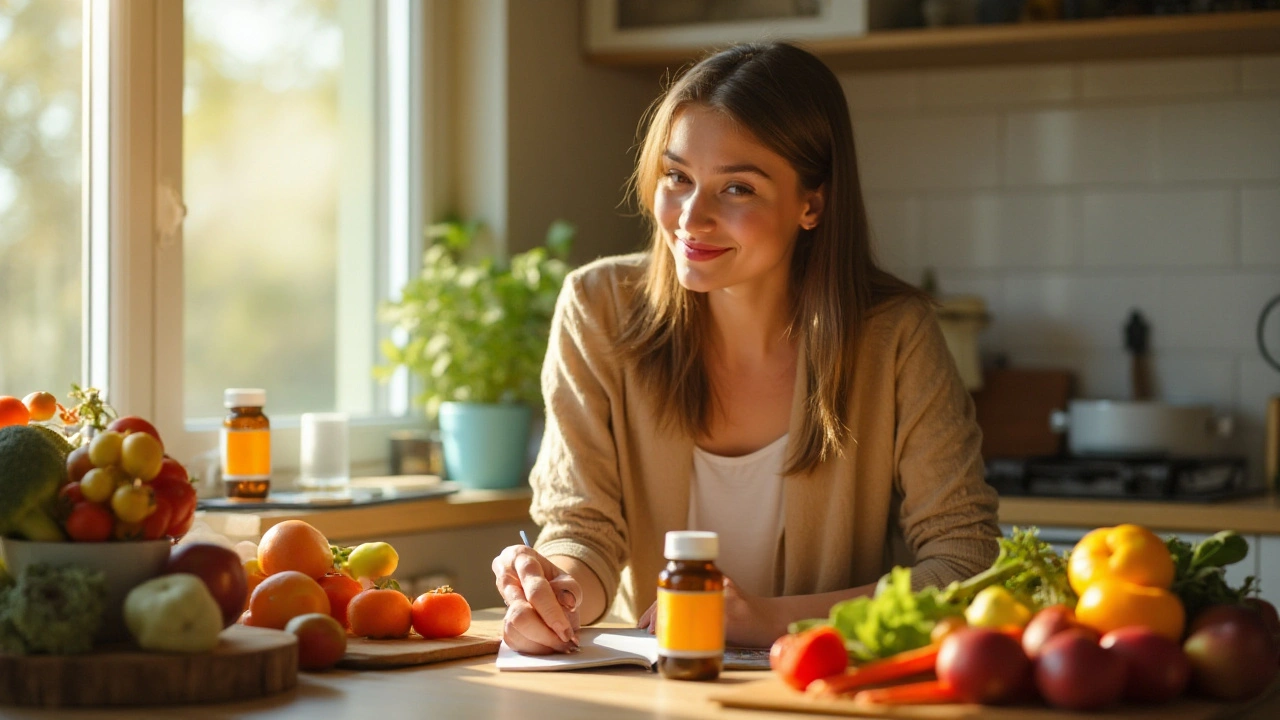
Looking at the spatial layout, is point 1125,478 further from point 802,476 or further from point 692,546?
point 692,546

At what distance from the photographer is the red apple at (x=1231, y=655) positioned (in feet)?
3.96

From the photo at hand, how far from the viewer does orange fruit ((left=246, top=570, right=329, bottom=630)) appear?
1408 mm

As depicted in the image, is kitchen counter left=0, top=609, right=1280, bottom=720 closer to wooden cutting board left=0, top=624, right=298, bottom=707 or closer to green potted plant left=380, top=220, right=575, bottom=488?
wooden cutting board left=0, top=624, right=298, bottom=707

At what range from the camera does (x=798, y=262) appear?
2021 mm

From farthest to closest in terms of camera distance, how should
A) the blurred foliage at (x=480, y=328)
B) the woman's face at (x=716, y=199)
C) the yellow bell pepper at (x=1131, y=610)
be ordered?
the blurred foliage at (x=480, y=328), the woman's face at (x=716, y=199), the yellow bell pepper at (x=1131, y=610)

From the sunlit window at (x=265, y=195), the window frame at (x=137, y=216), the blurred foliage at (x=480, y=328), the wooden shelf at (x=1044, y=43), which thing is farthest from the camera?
the wooden shelf at (x=1044, y=43)

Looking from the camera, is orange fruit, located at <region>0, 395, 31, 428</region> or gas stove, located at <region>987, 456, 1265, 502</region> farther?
gas stove, located at <region>987, 456, 1265, 502</region>

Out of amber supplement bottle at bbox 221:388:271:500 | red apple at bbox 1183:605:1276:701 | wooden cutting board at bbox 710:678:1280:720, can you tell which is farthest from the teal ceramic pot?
red apple at bbox 1183:605:1276:701

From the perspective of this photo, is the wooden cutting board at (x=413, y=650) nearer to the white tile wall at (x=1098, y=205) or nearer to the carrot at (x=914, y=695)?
the carrot at (x=914, y=695)

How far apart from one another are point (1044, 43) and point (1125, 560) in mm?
1979

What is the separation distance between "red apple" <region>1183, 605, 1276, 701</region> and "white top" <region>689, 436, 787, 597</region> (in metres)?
0.76

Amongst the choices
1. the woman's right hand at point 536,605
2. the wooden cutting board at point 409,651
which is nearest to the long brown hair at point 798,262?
the woman's right hand at point 536,605

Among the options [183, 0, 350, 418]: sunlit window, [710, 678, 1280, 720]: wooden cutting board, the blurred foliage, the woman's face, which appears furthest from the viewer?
the blurred foliage

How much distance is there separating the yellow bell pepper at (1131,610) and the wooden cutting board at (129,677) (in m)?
0.69
